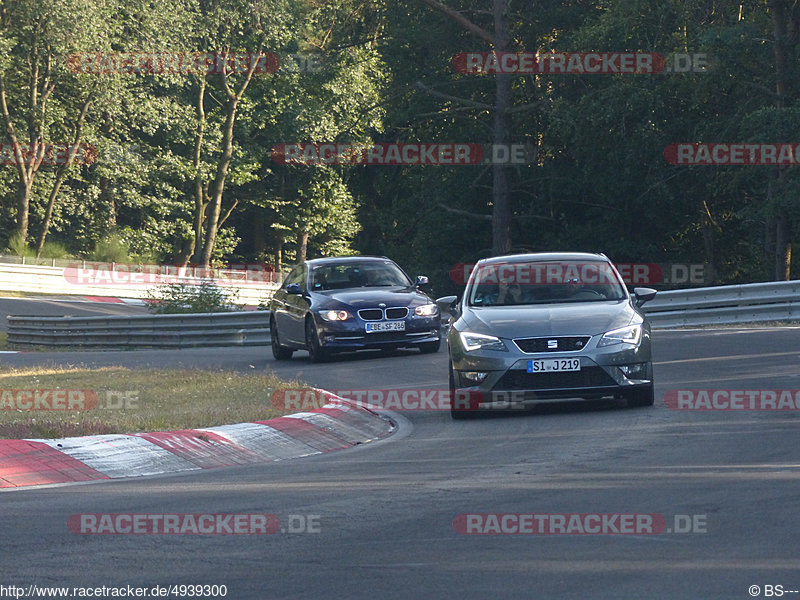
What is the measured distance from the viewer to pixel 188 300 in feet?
99.8

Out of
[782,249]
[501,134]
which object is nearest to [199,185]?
[501,134]

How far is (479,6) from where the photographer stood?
122 ft

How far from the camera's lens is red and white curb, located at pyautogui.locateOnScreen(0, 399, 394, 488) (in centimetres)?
862

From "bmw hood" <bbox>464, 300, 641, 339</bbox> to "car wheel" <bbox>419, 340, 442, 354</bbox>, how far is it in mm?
6822

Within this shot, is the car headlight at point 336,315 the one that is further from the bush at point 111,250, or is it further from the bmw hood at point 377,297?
the bush at point 111,250

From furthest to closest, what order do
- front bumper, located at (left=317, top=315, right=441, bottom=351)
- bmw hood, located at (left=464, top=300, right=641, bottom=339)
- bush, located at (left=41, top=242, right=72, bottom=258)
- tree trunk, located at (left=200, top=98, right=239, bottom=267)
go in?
tree trunk, located at (left=200, top=98, right=239, bottom=267) < bush, located at (left=41, top=242, right=72, bottom=258) < front bumper, located at (left=317, top=315, right=441, bottom=351) < bmw hood, located at (left=464, top=300, right=641, bottom=339)

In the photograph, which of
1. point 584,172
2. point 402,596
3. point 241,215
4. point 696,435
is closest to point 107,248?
point 241,215

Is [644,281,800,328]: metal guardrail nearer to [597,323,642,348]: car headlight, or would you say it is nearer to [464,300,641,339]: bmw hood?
[464,300,641,339]: bmw hood

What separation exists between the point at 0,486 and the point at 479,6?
3106 centimetres

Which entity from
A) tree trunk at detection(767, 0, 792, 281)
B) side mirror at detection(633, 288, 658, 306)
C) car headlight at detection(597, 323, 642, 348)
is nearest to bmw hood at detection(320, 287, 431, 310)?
side mirror at detection(633, 288, 658, 306)

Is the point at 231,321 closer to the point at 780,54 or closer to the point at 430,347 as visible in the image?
the point at 430,347

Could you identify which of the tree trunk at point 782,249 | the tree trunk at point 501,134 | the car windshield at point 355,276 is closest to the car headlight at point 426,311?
the car windshield at point 355,276

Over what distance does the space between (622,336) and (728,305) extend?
12010 millimetres

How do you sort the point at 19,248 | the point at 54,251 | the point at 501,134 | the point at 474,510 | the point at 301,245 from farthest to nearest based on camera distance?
the point at 301,245 < the point at 54,251 < the point at 19,248 < the point at 501,134 < the point at 474,510
